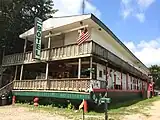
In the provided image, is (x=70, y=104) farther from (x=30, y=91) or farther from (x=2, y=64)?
(x=2, y=64)

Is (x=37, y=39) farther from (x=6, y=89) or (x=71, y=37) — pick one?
(x=6, y=89)

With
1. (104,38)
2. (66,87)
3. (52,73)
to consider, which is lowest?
(66,87)

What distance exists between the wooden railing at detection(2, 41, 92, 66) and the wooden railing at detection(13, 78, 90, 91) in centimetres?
217

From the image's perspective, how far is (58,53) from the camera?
783 inches

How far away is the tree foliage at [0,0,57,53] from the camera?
26.4 m

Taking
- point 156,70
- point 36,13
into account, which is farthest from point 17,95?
point 156,70

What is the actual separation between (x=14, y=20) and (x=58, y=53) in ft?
34.3

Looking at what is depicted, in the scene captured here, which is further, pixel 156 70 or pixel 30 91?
pixel 156 70

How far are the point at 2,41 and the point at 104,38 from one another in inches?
496

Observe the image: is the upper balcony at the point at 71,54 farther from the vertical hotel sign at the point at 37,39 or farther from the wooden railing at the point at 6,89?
the wooden railing at the point at 6,89

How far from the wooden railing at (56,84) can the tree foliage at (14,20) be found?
23.4ft

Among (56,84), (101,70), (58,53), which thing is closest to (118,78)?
(101,70)

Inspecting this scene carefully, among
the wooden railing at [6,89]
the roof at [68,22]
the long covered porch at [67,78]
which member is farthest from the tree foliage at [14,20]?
the wooden railing at [6,89]

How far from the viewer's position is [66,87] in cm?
1772
